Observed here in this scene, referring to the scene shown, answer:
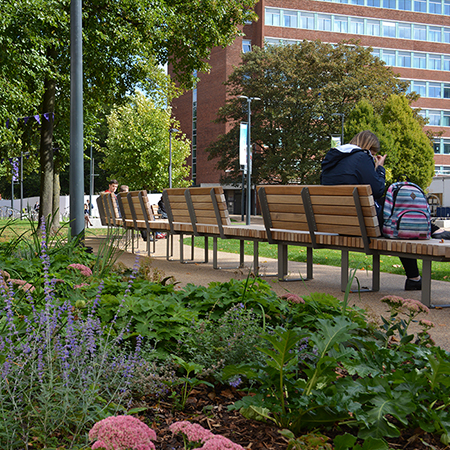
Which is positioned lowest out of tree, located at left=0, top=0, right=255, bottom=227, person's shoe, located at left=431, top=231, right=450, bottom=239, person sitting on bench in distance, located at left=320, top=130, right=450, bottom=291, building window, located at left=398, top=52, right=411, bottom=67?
person's shoe, located at left=431, top=231, right=450, bottom=239

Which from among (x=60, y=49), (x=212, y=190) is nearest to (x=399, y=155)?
(x=60, y=49)

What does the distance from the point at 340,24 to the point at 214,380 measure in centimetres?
6223

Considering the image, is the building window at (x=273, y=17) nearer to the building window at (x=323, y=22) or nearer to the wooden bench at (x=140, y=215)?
the building window at (x=323, y=22)

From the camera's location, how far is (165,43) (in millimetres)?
18234

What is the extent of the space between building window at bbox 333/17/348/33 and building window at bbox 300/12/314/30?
8.96ft

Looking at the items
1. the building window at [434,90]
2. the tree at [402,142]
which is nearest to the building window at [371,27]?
the building window at [434,90]

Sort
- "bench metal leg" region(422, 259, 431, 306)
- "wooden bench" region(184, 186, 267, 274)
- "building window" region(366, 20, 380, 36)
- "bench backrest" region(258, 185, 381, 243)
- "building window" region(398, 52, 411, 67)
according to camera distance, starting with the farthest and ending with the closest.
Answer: "building window" region(398, 52, 411, 67) < "building window" region(366, 20, 380, 36) < "wooden bench" region(184, 186, 267, 274) < "bench backrest" region(258, 185, 381, 243) < "bench metal leg" region(422, 259, 431, 306)

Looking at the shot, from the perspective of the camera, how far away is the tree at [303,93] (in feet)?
141

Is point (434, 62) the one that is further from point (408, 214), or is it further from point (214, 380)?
point (214, 380)

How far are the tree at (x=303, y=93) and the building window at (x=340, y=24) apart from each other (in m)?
15.6

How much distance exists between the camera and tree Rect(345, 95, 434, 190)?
4316cm

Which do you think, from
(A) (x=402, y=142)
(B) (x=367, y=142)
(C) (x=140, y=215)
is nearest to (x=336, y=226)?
(B) (x=367, y=142)

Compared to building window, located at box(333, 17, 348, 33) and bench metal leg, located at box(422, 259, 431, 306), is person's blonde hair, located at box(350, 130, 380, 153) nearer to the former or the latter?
bench metal leg, located at box(422, 259, 431, 306)


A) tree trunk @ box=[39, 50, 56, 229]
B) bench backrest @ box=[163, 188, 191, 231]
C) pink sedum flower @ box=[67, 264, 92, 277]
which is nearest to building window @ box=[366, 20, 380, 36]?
tree trunk @ box=[39, 50, 56, 229]
